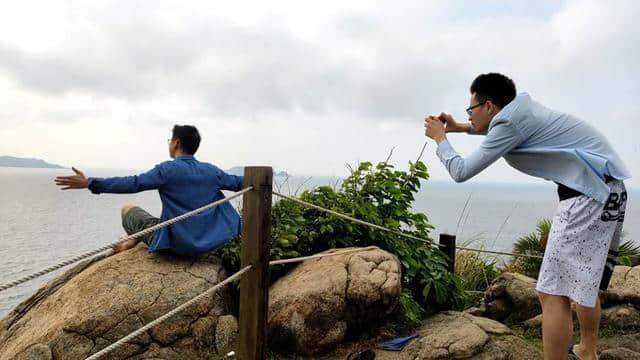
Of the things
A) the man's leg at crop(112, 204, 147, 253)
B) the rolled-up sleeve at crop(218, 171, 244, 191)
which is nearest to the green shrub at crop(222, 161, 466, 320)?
the rolled-up sleeve at crop(218, 171, 244, 191)

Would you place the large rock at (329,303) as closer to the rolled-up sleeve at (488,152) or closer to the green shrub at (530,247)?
the rolled-up sleeve at (488,152)

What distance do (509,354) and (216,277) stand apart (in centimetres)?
234

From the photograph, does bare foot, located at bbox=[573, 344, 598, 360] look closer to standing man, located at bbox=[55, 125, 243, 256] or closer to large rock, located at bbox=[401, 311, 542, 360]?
large rock, located at bbox=[401, 311, 542, 360]

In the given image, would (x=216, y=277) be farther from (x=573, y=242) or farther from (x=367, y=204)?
(x=573, y=242)

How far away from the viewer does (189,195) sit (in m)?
4.05

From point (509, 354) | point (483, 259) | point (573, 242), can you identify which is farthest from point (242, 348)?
point (483, 259)

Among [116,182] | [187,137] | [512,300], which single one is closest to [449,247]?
[512,300]

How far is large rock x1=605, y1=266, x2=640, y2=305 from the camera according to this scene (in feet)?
15.4

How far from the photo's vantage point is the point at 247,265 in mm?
3111

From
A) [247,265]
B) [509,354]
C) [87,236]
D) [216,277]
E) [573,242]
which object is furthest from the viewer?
[87,236]

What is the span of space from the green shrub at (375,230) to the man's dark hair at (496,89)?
2090 mm

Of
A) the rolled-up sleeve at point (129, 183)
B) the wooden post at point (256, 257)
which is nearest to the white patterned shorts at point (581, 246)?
the wooden post at point (256, 257)

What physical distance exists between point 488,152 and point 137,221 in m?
3.24

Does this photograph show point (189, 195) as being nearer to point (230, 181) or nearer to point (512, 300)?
point (230, 181)
